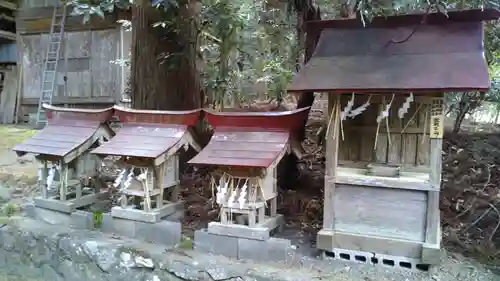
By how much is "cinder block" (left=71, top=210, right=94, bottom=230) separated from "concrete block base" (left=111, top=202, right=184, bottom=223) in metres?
0.37

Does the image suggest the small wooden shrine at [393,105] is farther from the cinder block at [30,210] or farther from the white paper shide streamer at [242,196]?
the cinder block at [30,210]

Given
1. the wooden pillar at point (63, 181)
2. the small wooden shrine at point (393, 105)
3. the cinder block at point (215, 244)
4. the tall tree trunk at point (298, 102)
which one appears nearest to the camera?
the small wooden shrine at point (393, 105)

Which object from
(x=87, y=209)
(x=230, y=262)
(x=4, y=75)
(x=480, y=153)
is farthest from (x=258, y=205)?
(x=4, y=75)

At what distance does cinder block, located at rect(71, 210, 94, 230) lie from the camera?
496 centimetres

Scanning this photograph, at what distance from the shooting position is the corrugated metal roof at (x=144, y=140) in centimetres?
435

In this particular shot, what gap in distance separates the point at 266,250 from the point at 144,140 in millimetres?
1691

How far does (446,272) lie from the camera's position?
12.3 ft

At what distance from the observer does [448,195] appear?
17.3 feet

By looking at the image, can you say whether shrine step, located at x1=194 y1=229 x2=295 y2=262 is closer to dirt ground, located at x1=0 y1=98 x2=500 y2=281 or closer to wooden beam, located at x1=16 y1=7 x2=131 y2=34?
dirt ground, located at x1=0 y1=98 x2=500 y2=281

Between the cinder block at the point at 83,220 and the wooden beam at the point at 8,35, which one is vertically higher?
the wooden beam at the point at 8,35

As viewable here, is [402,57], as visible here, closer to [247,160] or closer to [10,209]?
[247,160]

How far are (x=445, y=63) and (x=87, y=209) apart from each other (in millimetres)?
4320

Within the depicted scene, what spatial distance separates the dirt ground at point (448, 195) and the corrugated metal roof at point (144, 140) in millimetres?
1032

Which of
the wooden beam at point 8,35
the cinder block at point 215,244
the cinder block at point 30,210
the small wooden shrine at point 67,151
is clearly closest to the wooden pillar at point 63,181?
the small wooden shrine at point 67,151
